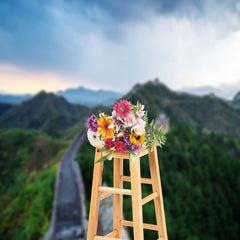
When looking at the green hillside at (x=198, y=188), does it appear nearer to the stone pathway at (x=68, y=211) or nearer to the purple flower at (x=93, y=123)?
the stone pathway at (x=68, y=211)

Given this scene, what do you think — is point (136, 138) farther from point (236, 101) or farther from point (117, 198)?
point (236, 101)

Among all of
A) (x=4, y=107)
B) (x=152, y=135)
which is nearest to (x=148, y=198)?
(x=152, y=135)

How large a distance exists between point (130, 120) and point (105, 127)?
0.70ft

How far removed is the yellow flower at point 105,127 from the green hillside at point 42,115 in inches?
1135

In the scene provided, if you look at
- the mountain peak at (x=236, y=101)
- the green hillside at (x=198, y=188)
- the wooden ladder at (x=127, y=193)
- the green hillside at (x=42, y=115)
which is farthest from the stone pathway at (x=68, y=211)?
the mountain peak at (x=236, y=101)

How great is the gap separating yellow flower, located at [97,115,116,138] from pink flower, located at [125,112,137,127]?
124mm

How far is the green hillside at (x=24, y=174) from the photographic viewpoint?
8.41 metres

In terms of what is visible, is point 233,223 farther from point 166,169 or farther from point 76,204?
point 76,204

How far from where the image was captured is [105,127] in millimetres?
2055

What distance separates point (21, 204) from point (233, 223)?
581 inches

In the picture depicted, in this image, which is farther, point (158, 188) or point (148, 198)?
point (158, 188)

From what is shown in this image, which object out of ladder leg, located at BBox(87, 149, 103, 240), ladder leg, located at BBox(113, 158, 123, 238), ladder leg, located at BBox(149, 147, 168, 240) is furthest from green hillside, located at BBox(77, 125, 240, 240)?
ladder leg, located at BBox(87, 149, 103, 240)

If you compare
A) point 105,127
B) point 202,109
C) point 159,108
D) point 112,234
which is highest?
point 202,109

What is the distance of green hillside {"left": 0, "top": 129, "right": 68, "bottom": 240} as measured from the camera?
8.41 meters
